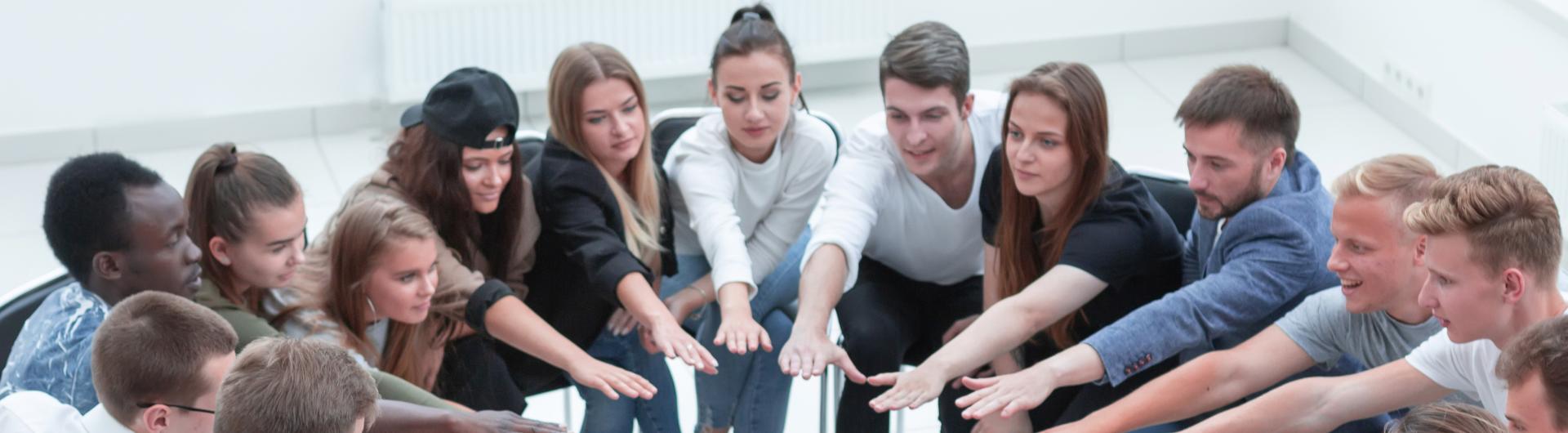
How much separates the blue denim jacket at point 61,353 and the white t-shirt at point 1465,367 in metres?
1.92

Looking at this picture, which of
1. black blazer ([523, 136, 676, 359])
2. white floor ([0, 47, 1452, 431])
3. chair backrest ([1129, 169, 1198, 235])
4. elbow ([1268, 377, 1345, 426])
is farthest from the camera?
white floor ([0, 47, 1452, 431])

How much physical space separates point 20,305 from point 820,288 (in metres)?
1.29

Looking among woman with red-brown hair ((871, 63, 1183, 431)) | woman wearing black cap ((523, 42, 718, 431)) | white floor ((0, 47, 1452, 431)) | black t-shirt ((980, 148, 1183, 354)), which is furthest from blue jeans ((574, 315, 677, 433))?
white floor ((0, 47, 1452, 431))

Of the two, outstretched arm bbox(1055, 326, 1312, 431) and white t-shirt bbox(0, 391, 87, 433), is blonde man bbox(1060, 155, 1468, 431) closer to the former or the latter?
outstretched arm bbox(1055, 326, 1312, 431)

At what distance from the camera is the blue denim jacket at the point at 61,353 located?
2438 millimetres

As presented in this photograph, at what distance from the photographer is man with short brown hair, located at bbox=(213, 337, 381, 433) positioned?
1.98m

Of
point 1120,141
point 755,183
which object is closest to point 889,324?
point 755,183

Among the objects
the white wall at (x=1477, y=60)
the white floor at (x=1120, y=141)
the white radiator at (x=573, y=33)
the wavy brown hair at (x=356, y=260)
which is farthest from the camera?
the white radiator at (x=573, y=33)

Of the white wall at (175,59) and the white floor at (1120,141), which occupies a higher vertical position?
the white wall at (175,59)

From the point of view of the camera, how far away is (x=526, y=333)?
115 inches

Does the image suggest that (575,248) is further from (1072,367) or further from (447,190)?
(1072,367)

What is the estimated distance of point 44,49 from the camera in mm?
5227

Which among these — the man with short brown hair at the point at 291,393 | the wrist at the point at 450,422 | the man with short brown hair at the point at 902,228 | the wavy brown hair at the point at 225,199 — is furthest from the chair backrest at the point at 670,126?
the man with short brown hair at the point at 291,393

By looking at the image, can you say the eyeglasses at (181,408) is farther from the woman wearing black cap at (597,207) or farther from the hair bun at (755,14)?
the hair bun at (755,14)
